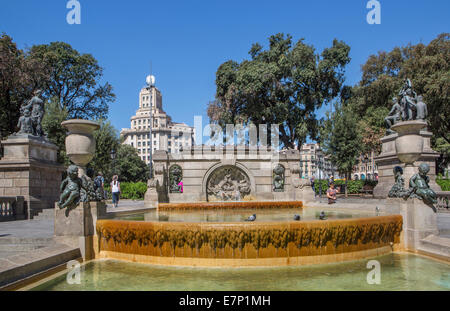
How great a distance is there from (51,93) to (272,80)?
82.2ft

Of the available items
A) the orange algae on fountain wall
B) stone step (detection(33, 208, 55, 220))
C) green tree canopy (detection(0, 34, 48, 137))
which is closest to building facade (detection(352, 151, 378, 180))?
the orange algae on fountain wall

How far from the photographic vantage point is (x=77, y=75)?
37.8 m

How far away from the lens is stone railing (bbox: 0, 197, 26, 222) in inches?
498

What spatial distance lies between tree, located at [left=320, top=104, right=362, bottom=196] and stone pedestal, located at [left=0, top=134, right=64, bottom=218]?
28.6m

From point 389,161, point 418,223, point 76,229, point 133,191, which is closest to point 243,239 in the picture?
point 76,229

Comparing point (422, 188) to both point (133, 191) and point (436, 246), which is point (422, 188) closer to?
point (436, 246)

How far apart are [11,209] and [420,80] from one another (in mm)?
32528

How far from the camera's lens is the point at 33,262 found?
5.62 m

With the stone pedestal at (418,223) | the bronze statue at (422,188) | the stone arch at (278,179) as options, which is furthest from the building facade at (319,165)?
the stone pedestal at (418,223)

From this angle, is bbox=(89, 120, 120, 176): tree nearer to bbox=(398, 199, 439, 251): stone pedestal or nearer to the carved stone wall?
the carved stone wall

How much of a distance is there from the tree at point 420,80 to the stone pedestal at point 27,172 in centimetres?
3004

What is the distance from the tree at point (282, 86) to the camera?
33.3 m

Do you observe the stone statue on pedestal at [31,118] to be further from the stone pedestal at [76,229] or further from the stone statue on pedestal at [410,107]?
the stone statue on pedestal at [410,107]

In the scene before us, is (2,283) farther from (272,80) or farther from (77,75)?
(77,75)
